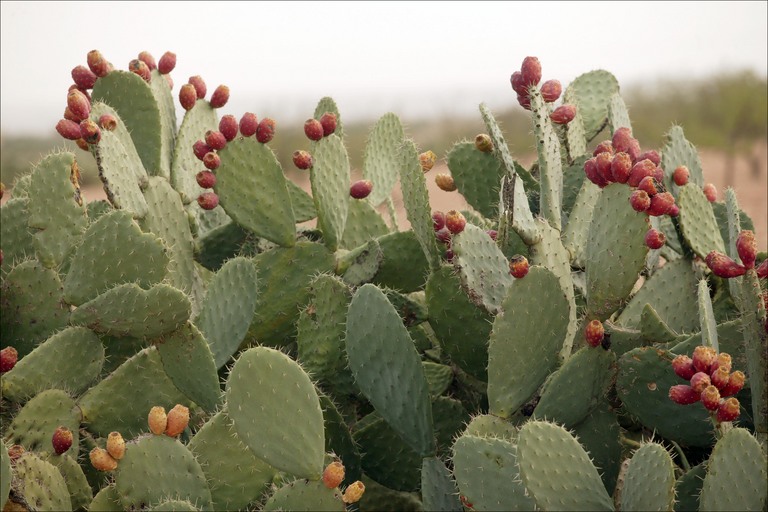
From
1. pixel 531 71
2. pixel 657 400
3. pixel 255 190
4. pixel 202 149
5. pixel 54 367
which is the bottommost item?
pixel 657 400

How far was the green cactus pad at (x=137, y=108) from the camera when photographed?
226 cm

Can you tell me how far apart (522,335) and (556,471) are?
1.01ft

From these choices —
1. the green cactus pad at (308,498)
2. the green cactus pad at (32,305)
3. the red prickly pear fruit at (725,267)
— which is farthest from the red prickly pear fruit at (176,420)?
the red prickly pear fruit at (725,267)

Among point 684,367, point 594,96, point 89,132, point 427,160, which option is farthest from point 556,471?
point 594,96

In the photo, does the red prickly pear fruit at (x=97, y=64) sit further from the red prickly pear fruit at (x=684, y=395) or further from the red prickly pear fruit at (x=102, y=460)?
the red prickly pear fruit at (x=684, y=395)

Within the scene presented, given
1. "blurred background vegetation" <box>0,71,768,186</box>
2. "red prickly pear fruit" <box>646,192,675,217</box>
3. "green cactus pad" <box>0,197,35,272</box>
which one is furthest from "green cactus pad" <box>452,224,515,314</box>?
"blurred background vegetation" <box>0,71,768,186</box>

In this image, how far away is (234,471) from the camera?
1706 millimetres

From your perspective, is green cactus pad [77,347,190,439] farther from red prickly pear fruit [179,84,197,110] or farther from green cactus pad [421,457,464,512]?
red prickly pear fruit [179,84,197,110]

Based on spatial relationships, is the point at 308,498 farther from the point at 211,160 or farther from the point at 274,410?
the point at 211,160

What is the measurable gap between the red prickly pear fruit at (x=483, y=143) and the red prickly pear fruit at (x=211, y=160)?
21.6 inches

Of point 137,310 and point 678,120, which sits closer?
point 137,310

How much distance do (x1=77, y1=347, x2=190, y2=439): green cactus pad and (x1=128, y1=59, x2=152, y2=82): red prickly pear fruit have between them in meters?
0.74

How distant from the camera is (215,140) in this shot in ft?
6.63

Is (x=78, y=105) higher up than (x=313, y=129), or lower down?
higher up
